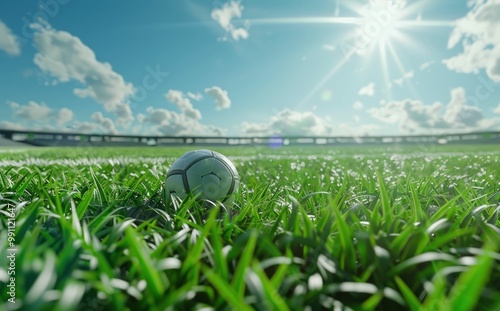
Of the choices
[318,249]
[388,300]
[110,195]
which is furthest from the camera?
[110,195]

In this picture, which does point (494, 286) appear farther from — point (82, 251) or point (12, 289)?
point (12, 289)

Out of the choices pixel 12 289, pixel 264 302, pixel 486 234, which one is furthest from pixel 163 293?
pixel 486 234

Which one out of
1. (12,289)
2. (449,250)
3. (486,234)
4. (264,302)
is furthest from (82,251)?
(486,234)

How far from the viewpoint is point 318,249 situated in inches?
54.6

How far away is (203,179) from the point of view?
2838mm

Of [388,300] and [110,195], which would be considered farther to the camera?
[110,195]

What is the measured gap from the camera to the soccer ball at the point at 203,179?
2773 mm

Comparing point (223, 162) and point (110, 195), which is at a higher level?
point (223, 162)

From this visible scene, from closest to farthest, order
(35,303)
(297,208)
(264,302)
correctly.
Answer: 1. (35,303)
2. (264,302)
3. (297,208)

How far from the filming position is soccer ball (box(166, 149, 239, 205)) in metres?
2.77

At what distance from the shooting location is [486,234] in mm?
1412

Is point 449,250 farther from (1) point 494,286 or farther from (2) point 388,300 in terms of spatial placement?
(2) point 388,300

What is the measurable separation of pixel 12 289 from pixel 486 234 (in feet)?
6.00

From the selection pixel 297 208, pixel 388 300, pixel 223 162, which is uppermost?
pixel 223 162
